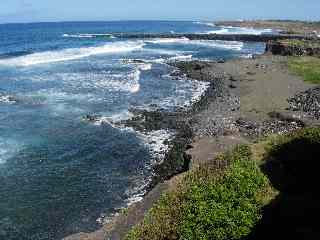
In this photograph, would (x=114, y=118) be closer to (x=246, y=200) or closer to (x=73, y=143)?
(x=73, y=143)

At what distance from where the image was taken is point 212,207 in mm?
15594

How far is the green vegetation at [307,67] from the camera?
45987mm

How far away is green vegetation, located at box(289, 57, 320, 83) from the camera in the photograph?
4599 cm

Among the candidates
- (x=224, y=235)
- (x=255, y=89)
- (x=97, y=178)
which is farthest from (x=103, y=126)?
(x=224, y=235)

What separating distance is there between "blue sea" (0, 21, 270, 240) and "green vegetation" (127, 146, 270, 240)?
4986 mm

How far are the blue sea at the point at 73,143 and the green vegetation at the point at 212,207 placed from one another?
499cm

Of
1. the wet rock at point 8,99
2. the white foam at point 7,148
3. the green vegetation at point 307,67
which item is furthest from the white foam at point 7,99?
the green vegetation at point 307,67

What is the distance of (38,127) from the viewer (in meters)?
33.3

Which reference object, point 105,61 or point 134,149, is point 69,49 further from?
point 134,149

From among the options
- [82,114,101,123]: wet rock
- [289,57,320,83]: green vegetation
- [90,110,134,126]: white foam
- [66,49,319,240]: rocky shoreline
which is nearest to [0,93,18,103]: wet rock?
[82,114,101,123]: wet rock

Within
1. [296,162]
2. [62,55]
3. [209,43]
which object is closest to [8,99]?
[296,162]

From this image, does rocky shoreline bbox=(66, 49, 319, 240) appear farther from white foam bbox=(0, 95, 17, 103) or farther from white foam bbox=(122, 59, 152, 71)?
white foam bbox=(0, 95, 17, 103)

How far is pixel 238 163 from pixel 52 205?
8.70m

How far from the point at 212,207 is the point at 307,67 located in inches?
1556
